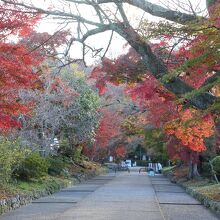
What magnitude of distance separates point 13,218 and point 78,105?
15.8 metres

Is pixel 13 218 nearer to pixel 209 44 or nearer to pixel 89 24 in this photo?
pixel 89 24

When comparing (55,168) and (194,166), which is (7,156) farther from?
(194,166)

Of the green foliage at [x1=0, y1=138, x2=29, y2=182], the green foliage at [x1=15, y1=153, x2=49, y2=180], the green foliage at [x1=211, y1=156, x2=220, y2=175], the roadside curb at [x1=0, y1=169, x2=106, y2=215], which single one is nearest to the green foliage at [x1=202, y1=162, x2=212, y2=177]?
the green foliage at [x1=211, y1=156, x2=220, y2=175]

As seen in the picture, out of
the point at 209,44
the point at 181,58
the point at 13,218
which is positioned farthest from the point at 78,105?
the point at 209,44

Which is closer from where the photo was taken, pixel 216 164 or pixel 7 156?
pixel 7 156

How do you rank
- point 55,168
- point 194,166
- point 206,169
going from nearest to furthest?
point 55,168
point 206,169
point 194,166

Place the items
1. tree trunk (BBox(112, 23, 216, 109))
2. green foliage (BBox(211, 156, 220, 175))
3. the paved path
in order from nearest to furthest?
tree trunk (BBox(112, 23, 216, 109)), the paved path, green foliage (BBox(211, 156, 220, 175))

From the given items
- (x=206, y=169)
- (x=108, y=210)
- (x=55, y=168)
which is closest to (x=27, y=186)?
(x=108, y=210)

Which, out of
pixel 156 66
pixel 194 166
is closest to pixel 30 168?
pixel 156 66

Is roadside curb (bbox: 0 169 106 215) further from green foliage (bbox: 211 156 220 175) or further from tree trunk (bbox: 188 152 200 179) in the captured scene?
green foliage (bbox: 211 156 220 175)

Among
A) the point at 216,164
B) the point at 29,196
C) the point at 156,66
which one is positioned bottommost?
the point at 29,196

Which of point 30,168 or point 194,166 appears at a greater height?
point 194,166

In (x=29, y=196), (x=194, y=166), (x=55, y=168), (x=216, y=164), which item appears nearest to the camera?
(x=29, y=196)

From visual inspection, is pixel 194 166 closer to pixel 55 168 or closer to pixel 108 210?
pixel 55 168
